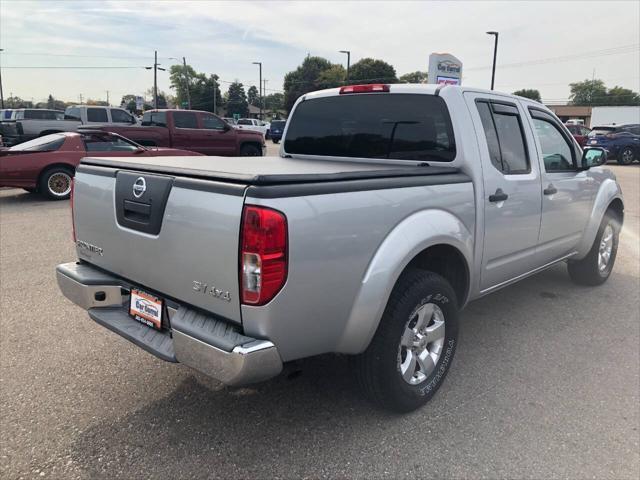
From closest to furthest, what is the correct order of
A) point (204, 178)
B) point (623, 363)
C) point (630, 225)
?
1. point (204, 178)
2. point (623, 363)
3. point (630, 225)

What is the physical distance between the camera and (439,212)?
9.64 feet

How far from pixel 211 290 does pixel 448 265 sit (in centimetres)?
168

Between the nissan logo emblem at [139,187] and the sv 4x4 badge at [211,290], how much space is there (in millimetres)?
609

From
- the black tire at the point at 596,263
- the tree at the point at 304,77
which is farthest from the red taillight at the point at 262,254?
the tree at the point at 304,77

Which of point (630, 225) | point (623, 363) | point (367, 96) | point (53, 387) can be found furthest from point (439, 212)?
point (630, 225)

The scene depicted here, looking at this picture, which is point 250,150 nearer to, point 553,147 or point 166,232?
point 553,147

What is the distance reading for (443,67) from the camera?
56.2 feet

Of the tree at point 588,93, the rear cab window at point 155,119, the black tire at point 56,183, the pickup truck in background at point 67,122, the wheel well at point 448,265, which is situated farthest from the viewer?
the tree at point 588,93

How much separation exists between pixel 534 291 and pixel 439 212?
2931mm

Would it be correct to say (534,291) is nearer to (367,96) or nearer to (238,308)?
(367,96)

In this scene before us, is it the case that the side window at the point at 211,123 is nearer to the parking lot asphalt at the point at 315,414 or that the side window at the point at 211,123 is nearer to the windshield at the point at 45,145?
the windshield at the point at 45,145

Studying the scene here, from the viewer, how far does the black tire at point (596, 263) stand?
A: 515 cm

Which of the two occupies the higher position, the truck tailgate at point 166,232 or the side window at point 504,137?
the side window at point 504,137

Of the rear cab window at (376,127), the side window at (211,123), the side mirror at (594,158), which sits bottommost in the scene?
the side mirror at (594,158)
